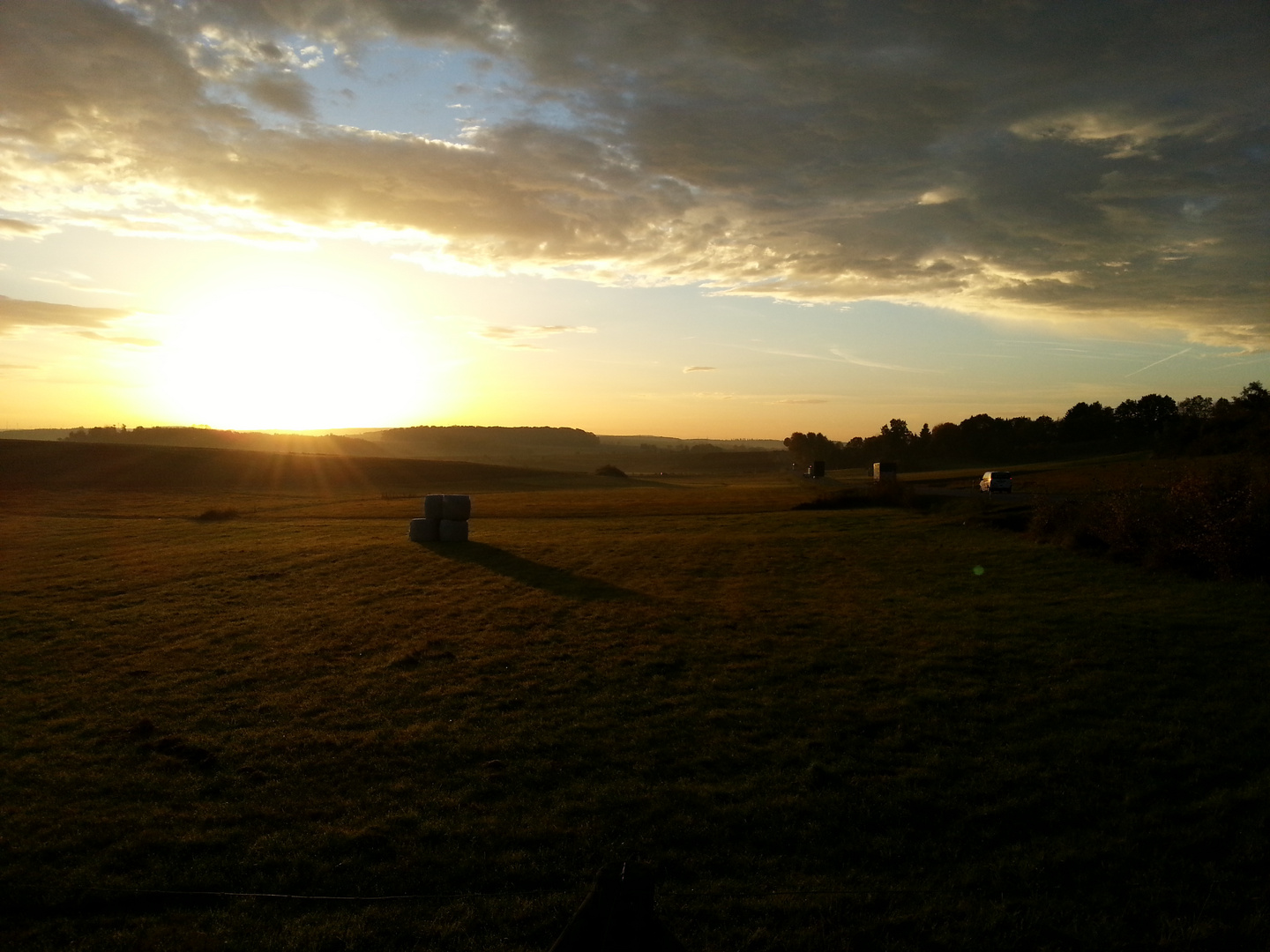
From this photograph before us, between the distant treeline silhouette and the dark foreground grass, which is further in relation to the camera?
the distant treeline silhouette

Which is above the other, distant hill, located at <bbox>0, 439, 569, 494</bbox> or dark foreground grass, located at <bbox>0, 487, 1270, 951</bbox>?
distant hill, located at <bbox>0, 439, 569, 494</bbox>

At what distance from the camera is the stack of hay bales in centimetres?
3119

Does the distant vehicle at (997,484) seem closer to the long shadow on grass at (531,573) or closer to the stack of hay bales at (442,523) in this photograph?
the long shadow on grass at (531,573)

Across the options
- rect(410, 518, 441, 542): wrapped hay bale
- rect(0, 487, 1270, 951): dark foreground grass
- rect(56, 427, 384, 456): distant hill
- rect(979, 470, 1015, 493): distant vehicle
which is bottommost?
rect(0, 487, 1270, 951): dark foreground grass

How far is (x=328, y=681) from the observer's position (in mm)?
13812

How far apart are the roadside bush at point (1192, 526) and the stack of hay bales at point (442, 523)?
2076cm

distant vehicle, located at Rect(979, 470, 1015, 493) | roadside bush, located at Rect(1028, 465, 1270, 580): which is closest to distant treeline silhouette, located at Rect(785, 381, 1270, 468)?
distant vehicle, located at Rect(979, 470, 1015, 493)

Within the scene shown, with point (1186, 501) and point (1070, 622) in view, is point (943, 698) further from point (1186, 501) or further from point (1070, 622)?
point (1186, 501)

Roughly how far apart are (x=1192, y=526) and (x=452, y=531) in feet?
76.5

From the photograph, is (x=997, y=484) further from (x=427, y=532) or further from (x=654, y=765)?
(x=654, y=765)

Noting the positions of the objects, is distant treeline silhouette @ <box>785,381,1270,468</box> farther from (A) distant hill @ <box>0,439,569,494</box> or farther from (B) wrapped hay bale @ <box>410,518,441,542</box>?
(B) wrapped hay bale @ <box>410,518,441,542</box>

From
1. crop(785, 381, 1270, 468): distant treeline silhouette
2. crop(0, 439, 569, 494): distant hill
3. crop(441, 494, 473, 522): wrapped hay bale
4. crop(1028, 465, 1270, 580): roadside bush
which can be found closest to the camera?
crop(1028, 465, 1270, 580): roadside bush

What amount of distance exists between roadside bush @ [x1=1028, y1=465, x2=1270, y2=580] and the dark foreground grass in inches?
41.9

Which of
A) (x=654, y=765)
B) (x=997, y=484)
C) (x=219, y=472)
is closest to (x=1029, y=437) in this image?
(x=997, y=484)
